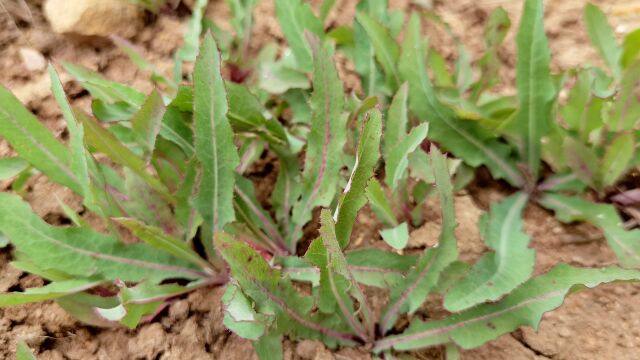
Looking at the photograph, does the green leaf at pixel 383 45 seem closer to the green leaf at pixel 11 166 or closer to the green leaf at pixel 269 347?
the green leaf at pixel 269 347

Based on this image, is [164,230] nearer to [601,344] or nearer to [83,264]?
[83,264]

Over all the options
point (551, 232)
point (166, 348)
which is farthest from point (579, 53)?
point (166, 348)

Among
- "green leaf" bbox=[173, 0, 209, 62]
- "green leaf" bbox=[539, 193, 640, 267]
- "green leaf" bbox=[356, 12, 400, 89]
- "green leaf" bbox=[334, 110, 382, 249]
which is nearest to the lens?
"green leaf" bbox=[334, 110, 382, 249]

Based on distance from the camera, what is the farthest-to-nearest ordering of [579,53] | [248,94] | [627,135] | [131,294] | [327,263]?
[579,53] → [248,94] → [627,135] → [131,294] → [327,263]

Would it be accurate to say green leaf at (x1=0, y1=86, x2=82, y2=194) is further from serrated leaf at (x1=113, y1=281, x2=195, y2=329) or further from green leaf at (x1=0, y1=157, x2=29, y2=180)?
serrated leaf at (x1=113, y1=281, x2=195, y2=329)

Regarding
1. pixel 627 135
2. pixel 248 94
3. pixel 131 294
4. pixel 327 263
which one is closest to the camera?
pixel 327 263

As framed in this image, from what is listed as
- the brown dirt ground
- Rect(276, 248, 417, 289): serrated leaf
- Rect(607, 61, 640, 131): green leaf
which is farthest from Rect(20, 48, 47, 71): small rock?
Rect(607, 61, 640, 131): green leaf
